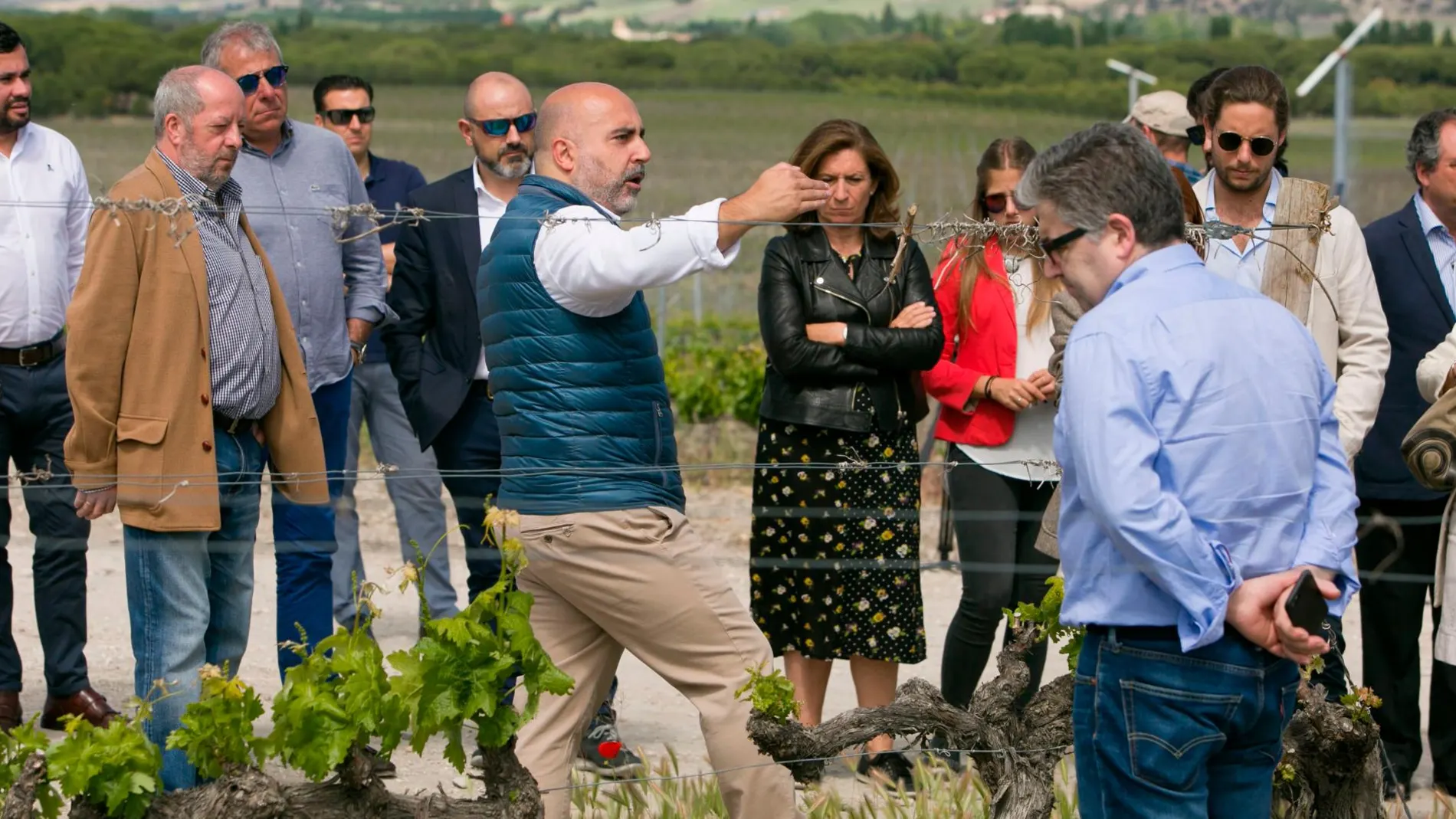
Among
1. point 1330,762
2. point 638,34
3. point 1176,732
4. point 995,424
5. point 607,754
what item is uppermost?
point 638,34

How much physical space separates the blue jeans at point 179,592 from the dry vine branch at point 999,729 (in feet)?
5.13

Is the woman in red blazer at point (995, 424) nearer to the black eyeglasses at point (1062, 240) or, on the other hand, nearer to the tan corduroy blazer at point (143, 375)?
the black eyeglasses at point (1062, 240)

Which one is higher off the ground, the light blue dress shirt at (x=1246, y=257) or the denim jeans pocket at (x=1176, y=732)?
the light blue dress shirt at (x=1246, y=257)

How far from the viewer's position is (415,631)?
7312 mm

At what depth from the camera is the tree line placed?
34.6 meters

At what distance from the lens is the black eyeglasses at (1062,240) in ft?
10.5

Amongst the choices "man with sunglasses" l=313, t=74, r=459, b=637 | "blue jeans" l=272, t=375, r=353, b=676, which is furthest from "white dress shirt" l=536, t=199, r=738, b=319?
"man with sunglasses" l=313, t=74, r=459, b=637

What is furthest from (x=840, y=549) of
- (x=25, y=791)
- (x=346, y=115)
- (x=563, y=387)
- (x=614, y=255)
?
(x=346, y=115)

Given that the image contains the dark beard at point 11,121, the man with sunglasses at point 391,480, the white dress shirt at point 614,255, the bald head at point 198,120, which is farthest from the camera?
the man with sunglasses at point 391,480

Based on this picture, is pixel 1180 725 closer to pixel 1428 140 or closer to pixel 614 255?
pixel 614 255

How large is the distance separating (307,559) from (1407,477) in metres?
3.35

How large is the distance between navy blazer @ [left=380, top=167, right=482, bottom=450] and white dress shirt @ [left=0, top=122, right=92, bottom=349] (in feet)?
3.19

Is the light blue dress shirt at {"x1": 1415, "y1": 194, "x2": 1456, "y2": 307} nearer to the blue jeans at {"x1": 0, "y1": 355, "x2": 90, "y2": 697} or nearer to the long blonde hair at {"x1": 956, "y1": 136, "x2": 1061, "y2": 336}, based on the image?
the long blonde hair at {"x1": 956, "y1": 136, "x2": 1061, "y2": 336}

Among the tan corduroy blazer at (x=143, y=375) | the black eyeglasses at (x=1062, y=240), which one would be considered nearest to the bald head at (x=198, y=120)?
the tan corduroy blazer at (x=143, y=375)
